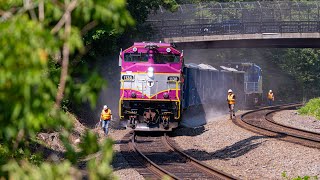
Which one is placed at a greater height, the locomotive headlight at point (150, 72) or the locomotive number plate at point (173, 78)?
the locomotive headlight at point (150, 72)

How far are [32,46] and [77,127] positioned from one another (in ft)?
70.2

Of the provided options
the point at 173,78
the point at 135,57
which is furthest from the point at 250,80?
the point at 173,78

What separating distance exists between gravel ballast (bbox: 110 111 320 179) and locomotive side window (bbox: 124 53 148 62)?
3.22 meters

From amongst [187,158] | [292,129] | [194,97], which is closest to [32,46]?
[187,158]

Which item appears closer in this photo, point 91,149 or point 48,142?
point 91,149

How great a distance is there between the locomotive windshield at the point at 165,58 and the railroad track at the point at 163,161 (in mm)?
2898

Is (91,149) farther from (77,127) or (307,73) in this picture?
(307,73)

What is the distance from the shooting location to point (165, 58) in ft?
72.8

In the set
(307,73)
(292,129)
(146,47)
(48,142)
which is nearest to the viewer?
(48,142)

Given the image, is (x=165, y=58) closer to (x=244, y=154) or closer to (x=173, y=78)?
(x=173, y=78)

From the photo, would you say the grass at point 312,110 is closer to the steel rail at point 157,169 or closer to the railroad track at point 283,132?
the railroad track at point 283,132

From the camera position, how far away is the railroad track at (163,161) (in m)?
14.0

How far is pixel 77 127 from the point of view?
2544cm

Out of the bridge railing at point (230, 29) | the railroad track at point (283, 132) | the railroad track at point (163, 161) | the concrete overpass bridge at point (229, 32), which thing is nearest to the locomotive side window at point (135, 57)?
the railroad track at point (163, 161)
